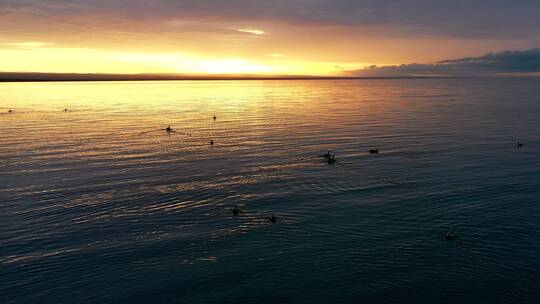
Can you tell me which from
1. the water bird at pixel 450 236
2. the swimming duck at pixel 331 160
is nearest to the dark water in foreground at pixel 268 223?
the water bird at pixel 450 236

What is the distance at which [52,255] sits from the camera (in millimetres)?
26344

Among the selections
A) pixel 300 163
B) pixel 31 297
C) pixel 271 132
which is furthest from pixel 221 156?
pixel 31 297

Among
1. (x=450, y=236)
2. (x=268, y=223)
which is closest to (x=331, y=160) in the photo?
(x=268, y=223)

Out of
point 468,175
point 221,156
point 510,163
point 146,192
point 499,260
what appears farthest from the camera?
point 221,156

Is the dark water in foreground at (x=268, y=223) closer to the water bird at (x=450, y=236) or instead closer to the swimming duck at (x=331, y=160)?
the water bird at (x=450, y=236)

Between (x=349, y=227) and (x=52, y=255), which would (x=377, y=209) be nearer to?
(x=349, y=227)

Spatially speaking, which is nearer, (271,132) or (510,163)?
(510,163)

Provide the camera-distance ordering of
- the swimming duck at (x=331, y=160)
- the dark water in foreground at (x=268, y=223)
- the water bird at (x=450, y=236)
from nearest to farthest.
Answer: the dark water in foreground at (x=268, y=223), the water bird at (x=450, y=236), the swimming duck at (x=331, y=160)

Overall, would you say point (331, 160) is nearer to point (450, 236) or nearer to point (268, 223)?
point (268, 223)

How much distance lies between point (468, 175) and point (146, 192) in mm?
32057

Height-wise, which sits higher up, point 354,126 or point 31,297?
point 354,126

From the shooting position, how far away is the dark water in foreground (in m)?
22.9

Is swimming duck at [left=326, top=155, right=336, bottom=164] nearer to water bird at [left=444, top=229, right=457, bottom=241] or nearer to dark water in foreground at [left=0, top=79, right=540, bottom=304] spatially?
dark water in foreground at [left=0, top=79, right=540, bottom=304]

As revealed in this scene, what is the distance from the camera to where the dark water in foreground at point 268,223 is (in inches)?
900
